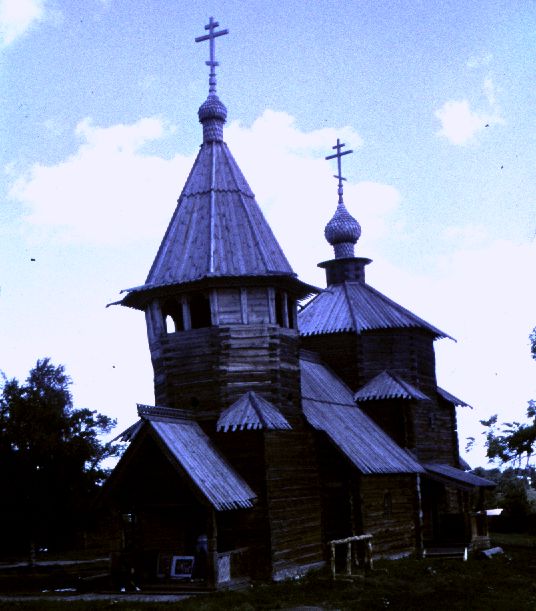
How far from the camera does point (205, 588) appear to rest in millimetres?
19953

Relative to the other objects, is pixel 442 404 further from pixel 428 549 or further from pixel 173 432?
pixel 173 432

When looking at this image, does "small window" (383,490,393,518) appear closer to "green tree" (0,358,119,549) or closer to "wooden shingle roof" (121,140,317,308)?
"wooden shingle roof" (121,140,317,308)

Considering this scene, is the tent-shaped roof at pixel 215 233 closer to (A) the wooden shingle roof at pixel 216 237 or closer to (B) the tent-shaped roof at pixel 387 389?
(A) the wooden shingle roof at pixel 216 237

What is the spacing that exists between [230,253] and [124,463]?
22.5 ft

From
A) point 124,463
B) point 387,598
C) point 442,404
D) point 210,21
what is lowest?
point 387,598

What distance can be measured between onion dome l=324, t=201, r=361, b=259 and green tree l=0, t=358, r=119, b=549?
44.4 ft

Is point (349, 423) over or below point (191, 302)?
below

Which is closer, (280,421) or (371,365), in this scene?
(280,421)

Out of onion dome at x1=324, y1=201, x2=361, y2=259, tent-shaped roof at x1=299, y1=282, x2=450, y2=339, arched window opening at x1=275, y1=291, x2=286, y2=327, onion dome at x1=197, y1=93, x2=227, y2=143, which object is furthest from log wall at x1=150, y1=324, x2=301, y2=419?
onion dome at x1=324, y1=201, x2=361, y2=259

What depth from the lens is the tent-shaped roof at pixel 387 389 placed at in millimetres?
31531

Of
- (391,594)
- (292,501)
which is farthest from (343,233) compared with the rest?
(391,594)

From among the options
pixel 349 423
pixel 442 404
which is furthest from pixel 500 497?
pixel 349 423

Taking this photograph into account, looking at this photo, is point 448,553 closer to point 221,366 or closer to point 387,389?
point 387,389

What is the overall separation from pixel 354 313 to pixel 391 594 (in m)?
15.3
